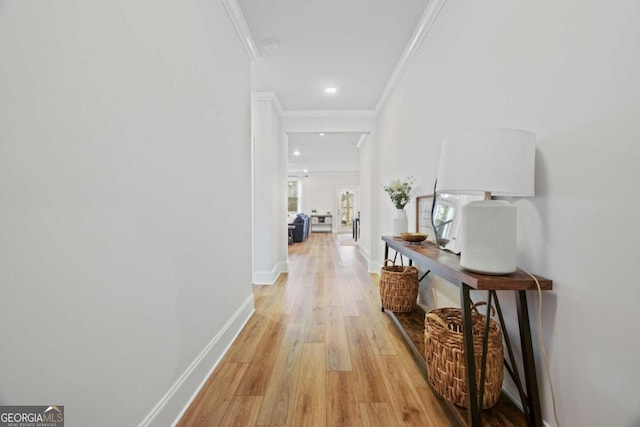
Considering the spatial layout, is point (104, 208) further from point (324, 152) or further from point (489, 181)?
point (324, 152)

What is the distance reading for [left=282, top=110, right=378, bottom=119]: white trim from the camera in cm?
434

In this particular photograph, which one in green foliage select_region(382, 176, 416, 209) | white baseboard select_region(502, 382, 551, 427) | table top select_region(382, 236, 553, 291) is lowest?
white baseboard select_region(502, 382, 551, 427)

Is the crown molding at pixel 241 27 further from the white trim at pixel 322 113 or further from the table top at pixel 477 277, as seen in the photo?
the table top at pixel 477 277

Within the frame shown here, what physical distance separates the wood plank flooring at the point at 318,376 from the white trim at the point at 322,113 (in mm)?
2974

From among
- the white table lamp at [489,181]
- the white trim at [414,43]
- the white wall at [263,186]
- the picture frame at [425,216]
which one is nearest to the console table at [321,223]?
the white wall at [263,186]

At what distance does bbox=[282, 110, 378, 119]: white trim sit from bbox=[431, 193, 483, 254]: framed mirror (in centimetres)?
282

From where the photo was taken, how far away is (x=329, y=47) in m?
2.67

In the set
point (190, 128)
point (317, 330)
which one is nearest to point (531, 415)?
point (317, 330)

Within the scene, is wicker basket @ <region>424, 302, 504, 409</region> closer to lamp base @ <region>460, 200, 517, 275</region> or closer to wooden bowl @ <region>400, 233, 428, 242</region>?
lamp base @ <region>460, 200, 517, 275</region>

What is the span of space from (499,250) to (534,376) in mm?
531

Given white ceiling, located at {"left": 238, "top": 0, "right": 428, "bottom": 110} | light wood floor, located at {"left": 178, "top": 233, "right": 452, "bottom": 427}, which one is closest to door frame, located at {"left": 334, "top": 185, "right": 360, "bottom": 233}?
white ceiling, located at {"left": 238, "top": 0, "right": 428, "bottom": 110}

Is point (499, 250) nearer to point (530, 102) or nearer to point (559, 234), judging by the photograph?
point (559, 234)

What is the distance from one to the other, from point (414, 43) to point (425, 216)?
1.63 meters

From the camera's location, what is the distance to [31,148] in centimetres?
66
